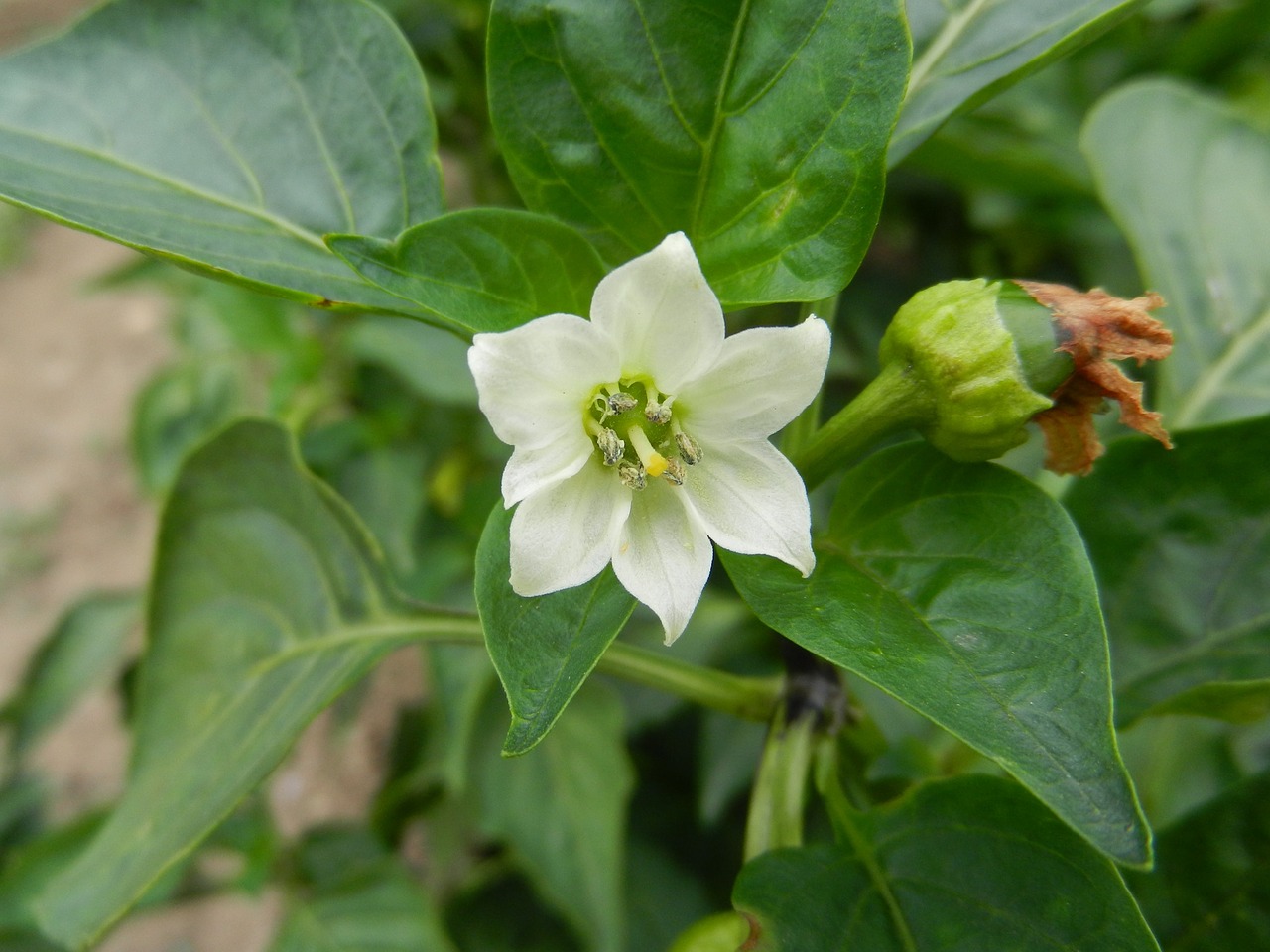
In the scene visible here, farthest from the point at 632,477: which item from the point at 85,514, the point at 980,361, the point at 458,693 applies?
the point at 85,514

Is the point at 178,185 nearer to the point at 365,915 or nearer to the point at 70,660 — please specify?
the point at 365,915

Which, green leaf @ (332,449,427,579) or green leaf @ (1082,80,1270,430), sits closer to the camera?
green leaf @ (1082,80,1270,430)

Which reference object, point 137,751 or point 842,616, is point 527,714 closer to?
point 842,616

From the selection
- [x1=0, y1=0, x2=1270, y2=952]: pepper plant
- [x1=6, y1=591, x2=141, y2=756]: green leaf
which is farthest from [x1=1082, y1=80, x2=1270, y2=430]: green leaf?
[x1=6, y1=591, x2=141, y2=756]: green leaf

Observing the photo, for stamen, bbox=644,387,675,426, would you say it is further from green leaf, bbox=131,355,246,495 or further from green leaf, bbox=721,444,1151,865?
green leaf, bbox=131,355,246,495

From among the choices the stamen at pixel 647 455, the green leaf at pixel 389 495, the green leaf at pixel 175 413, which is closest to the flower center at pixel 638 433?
the stamen at pixel 647 455
